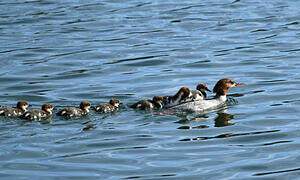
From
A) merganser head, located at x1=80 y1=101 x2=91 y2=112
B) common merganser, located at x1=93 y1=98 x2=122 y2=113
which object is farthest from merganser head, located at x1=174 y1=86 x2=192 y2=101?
merganser head, located at x1=80 y1=101 x2=91 y2=112

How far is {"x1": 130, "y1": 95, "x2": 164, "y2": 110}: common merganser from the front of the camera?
9477mm

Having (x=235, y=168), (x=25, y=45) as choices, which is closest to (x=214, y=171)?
(x=235, y=168)

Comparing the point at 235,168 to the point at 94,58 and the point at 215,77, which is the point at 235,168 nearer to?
the point at 215,77

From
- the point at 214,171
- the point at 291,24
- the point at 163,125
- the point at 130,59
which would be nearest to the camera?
the point at 214,171

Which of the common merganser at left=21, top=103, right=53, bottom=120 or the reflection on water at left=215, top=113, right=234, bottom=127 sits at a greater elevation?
the common merganser at left=21, top=103, right=53, bottom=120

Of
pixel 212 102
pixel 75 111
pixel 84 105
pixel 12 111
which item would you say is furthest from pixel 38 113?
pixel 212 102

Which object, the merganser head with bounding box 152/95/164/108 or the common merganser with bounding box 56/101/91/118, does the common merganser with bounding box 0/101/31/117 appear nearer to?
the common merganser with bounding box 56/101/91/118

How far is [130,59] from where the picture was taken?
13.6 metres

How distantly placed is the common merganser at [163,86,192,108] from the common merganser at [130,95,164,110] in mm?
156

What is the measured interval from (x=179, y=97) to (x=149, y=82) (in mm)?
2045

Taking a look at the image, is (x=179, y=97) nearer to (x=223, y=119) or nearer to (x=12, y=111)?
(x=223, y=119)

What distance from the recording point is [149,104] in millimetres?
9492

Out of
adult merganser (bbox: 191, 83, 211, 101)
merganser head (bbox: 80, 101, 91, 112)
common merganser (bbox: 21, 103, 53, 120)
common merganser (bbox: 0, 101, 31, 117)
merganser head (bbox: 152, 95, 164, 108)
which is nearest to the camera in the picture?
common merganser (bbox: 21, 103, 53, 120)

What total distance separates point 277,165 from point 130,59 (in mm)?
6878
